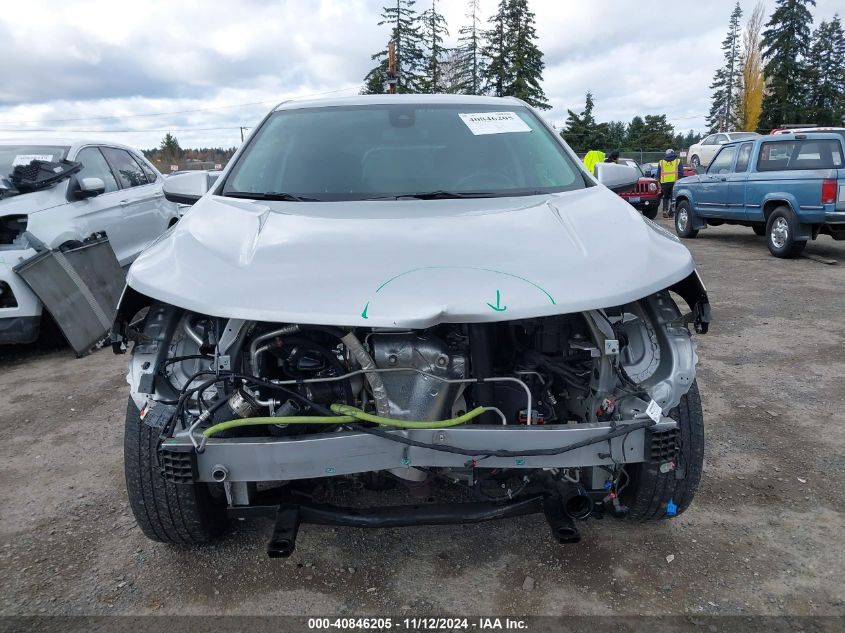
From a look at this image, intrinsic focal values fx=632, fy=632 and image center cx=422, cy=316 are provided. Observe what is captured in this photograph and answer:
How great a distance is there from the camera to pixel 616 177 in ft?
11.1

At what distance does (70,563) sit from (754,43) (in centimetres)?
5712

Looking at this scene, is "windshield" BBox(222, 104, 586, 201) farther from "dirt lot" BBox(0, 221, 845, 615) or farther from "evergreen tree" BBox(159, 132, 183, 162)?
"evergreen tree" BBox(159, 132, 183, 162)

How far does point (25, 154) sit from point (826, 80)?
53299 mm

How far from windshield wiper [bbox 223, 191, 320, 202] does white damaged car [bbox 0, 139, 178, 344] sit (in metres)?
2.92

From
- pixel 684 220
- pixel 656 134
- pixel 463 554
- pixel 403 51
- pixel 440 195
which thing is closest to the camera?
pixel 463 554

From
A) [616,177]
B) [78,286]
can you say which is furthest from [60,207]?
[616,177]

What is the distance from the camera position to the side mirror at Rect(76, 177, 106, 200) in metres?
5.52

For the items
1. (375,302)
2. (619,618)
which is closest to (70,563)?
(375,302)

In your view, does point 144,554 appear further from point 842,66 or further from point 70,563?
point 842,66

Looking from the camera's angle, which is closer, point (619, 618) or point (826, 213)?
point (619, 618)

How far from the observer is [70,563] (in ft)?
8.25

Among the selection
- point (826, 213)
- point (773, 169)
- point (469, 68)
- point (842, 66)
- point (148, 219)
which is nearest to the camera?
point (148, 219)

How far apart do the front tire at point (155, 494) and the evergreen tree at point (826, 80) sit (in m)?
46.2

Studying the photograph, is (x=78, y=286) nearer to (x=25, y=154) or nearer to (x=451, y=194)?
(x=25, y=154)
